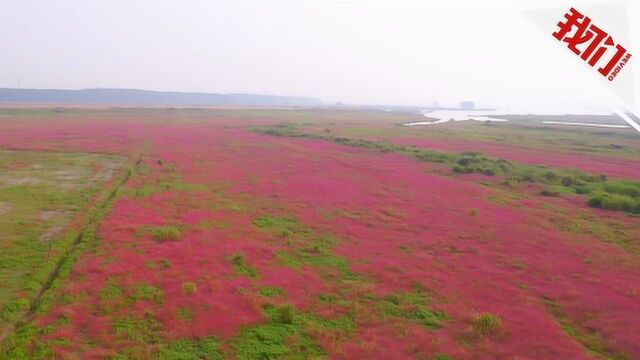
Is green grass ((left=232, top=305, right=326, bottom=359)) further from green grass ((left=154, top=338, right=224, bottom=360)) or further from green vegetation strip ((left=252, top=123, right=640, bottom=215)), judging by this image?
green vegetation strip ((left=252, top=123, right=640, bottom=215))

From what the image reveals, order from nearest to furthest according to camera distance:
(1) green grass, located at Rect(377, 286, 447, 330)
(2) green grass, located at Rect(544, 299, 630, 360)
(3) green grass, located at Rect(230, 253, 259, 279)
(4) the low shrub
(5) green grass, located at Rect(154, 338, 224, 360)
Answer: (5) green grass, located at Rect(154, 338, 224, 360)
(2) green grass, located at Rect(544, 299, 630, 360)
(4) the low shrub
(1) green grass, located at Rect(377, 286, 447, 330)
(3) green grass, located at Rect(230, 253, 259, 279)

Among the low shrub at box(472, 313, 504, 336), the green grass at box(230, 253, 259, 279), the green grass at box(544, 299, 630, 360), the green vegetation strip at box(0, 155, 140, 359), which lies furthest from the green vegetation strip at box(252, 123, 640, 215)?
the green vegetation strip at box(0, 155, 140, 359)

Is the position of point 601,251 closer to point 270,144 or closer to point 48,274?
point 48,274

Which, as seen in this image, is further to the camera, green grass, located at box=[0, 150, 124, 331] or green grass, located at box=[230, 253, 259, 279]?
green grass, located at box=[230, 253, 259, 279]

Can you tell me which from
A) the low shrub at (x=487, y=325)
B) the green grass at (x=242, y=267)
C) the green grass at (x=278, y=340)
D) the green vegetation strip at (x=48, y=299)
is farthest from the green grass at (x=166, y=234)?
the low shrub at (x=487, y=325)

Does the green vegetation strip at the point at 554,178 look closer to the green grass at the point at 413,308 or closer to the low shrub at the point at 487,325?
the green grass at the point at 413,308

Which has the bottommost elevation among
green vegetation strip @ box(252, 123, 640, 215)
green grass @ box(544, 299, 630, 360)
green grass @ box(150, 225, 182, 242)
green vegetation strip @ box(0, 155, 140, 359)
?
green grass @ box(544, 299, 630, 360)

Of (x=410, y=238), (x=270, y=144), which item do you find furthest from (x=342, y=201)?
(x=270, y=144)

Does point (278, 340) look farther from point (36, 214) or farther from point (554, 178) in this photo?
point (554, 178)

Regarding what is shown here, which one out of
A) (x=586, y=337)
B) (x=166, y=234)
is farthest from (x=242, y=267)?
(x=586, y=337)
